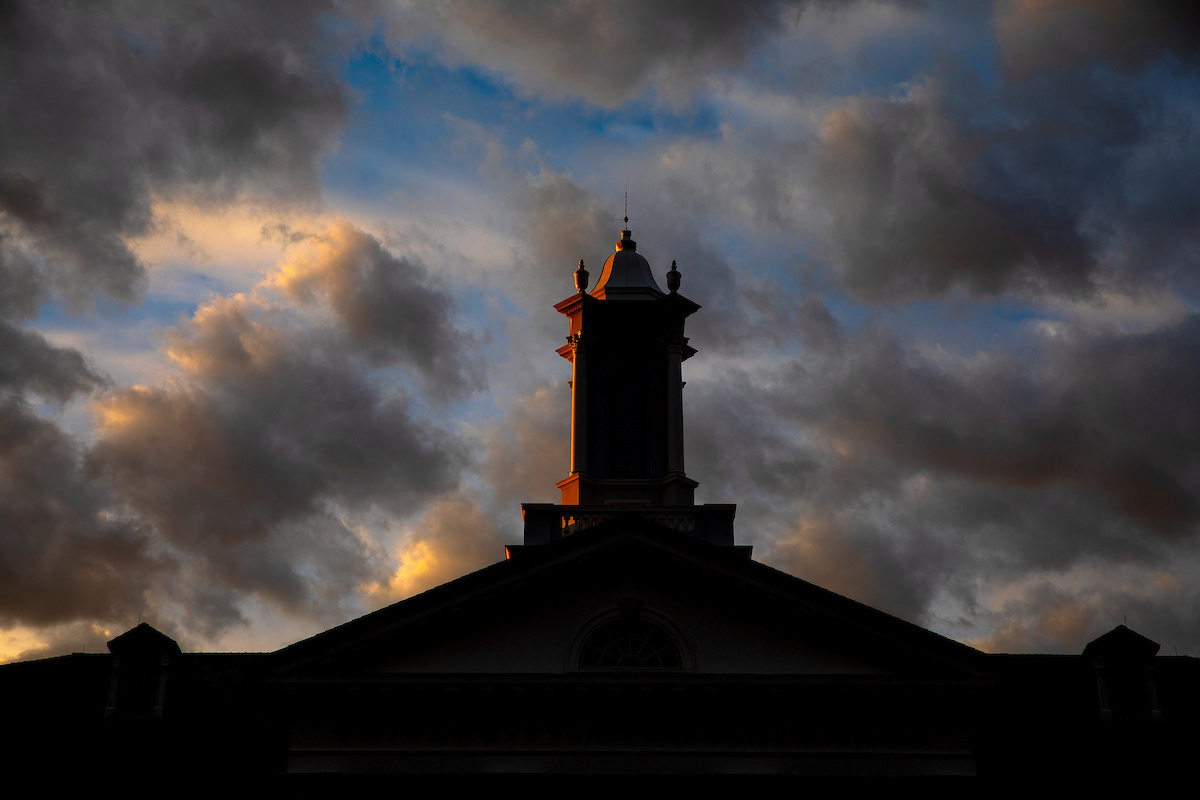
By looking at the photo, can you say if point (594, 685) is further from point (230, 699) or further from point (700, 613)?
point (230, 699)

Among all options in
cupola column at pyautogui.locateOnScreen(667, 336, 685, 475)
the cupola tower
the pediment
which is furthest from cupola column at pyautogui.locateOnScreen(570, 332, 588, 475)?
the pediment

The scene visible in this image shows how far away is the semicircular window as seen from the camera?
2516 centimetres

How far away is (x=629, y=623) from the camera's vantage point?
25484 mm

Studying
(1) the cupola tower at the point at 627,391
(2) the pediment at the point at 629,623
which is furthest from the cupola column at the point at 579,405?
(2) the pediment at the point at 629,623

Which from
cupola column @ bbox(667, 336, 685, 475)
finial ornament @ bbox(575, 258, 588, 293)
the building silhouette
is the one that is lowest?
the building silhouette

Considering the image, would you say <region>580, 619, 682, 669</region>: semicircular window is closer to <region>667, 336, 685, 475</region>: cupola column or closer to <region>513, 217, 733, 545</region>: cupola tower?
<region>513, 217, 733, 545</region>: cupola tower

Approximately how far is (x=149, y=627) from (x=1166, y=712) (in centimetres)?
2256

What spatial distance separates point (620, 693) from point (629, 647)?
1226 mm

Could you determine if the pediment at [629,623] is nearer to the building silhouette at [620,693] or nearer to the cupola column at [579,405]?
the building silhouette at [620,693]

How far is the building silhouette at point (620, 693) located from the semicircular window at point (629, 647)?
0.14 ft

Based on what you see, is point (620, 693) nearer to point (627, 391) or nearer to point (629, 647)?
point (629, 647)

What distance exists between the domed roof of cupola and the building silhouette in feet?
34.5

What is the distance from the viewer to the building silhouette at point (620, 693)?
24.3 meters

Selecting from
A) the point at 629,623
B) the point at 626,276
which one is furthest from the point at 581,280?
the point at 629,623
